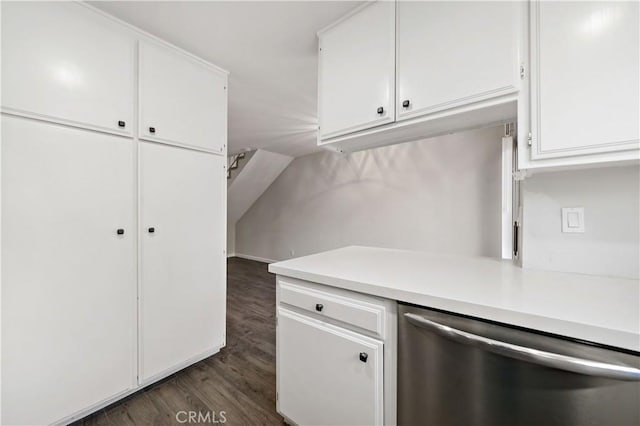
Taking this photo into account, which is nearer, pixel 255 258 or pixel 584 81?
pixel 584 81

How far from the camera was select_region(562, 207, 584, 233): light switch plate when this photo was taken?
1.10 m

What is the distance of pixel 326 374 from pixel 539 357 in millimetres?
790

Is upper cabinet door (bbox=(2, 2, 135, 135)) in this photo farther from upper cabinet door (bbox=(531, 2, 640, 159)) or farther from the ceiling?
upper cabinet door (bbox=(531, 2, 640, 159))

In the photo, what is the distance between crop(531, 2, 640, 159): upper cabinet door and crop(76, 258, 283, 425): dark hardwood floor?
193 cm

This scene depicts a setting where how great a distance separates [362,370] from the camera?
1032mm

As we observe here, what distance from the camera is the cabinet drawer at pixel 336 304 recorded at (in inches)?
39.6

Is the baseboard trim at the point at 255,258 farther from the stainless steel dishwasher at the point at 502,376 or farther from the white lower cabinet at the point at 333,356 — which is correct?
the stainless steel dishwasher at the point at 502,376

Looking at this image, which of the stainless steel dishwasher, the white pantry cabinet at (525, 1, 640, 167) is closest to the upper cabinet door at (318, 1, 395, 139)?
the white pantry cabinet at (525, 1, 640, 167)

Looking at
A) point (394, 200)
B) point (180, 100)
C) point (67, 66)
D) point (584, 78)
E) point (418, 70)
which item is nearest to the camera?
point (584, 78)

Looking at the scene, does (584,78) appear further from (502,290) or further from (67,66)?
(67,66)

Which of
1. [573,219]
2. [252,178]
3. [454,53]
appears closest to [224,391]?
[573,219]

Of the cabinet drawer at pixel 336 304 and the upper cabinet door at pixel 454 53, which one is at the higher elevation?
the upper cabinet door at pixel 454 53

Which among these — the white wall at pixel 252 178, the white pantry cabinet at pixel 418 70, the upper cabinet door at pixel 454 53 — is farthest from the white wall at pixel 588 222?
the white wall at pixel 252 178

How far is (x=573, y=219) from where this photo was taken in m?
1.12
